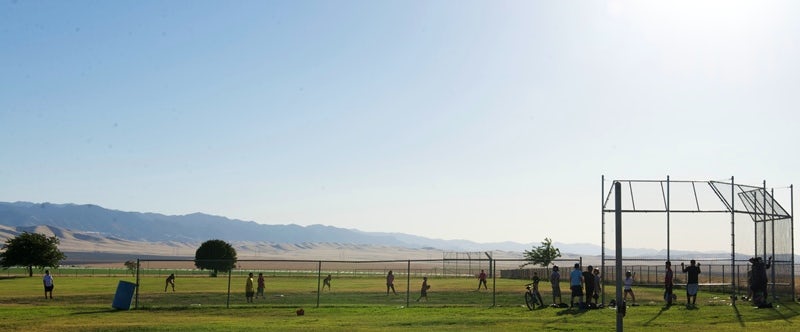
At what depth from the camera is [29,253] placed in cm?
8175

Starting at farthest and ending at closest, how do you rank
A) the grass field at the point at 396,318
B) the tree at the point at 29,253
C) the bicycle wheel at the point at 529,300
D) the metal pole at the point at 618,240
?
the tree at the point at 29,253 → the bicycle wheel at the point at 529,300 → the grass field at the point at 396,318 → the metal pole at the point at 618,240

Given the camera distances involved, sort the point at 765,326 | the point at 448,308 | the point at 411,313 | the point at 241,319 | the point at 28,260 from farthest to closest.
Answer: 1. the point at 28,260
2. the point at 448,308
3. the point at 411,313
4. the point at 241,319
5. the point at 765,326

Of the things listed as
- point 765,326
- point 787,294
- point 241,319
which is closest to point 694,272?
point 765,326

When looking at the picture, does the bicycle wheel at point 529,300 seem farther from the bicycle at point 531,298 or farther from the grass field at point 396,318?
the grass field at point 396,318

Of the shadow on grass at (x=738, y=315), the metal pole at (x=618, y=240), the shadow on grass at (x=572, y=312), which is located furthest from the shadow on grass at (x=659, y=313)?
the metal pole at (x=618, y=240)

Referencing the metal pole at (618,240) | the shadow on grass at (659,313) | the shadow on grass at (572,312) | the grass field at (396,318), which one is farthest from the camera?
the shadow on grass at (572,312)

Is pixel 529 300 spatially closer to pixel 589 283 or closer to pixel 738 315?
pixel 589 283

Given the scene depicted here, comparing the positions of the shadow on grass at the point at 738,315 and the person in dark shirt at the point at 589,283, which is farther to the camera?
the person in dark shirt at the point at 589,283

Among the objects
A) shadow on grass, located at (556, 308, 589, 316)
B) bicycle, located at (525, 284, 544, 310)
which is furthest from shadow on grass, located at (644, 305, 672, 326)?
bicycle, located at (525, 284, 544, 310)

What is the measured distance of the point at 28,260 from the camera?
268 feet

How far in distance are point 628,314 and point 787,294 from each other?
1319 centimetres

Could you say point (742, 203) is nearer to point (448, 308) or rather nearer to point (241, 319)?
point (448, 308)

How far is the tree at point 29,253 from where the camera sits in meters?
81.2

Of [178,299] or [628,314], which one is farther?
[178,299]
